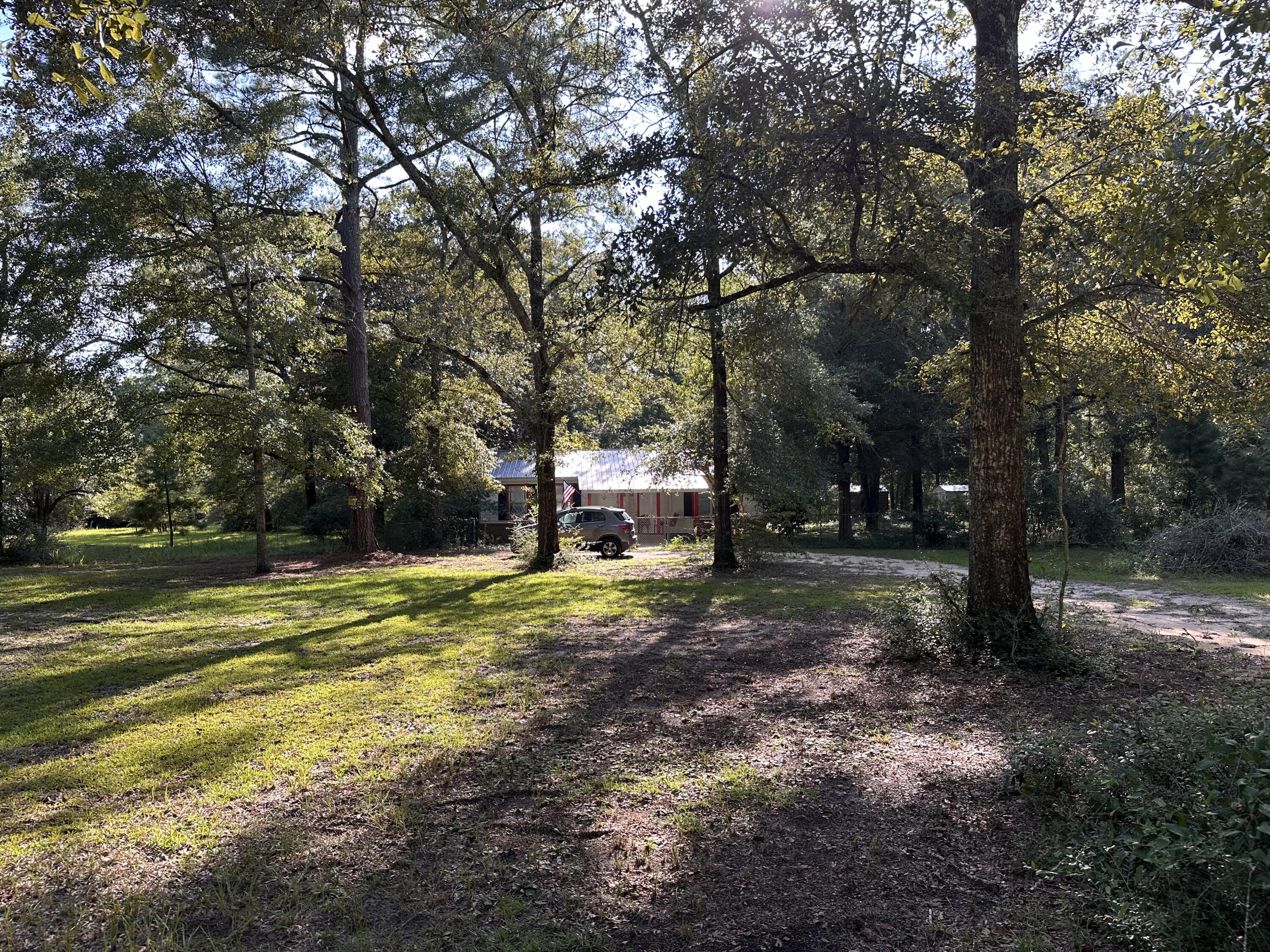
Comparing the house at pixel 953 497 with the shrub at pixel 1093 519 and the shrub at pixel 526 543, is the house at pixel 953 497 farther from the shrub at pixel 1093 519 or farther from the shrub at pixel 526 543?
the shrub at pixel 526 543

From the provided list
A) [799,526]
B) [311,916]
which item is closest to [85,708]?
[311,916]

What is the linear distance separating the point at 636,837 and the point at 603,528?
61.0 feet

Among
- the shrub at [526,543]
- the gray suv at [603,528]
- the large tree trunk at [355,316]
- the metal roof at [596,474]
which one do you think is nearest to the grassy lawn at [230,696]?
the shrub at [526,543]

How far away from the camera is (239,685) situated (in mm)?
6652

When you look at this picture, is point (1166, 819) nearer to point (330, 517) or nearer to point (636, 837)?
point (636, 837)

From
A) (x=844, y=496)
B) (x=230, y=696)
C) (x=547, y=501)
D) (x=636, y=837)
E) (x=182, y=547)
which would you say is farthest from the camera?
(x=844, y=496)

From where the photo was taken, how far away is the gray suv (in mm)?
21922

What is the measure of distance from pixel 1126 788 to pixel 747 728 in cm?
231

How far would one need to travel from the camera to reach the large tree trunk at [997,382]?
255 inches

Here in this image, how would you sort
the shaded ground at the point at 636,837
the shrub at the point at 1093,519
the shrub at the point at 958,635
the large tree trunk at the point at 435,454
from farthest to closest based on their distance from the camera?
1. the shrub at the point at 1093,519
2. the large tree trunk at the point at 435,454
3. the shrub at the point at 958,635
4. the shaded ground at the point at 636,837

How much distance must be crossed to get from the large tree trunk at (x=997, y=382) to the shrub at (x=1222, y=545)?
11893mm

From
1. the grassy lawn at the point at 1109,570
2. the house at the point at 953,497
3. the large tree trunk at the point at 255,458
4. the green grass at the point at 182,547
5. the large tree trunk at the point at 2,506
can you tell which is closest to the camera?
the grassy lawn at the point at 1109,570

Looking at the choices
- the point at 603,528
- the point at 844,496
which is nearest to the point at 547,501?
the point at 603,528

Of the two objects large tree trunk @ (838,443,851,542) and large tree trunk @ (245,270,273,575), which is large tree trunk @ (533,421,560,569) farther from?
large tree trunk @ (838,443,851,542)
